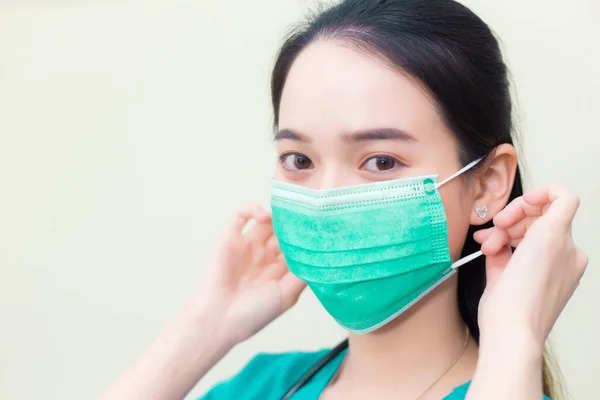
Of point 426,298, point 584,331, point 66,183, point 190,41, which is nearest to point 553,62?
point 584,331

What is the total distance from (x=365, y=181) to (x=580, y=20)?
978 millimetres

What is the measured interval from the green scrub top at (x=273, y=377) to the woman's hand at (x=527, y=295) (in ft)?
1.78

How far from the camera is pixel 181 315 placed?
181 cm

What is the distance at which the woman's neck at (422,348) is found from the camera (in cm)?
158

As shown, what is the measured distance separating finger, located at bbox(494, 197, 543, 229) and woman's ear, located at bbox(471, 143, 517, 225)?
0.43ft

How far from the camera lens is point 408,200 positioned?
4.79 ft

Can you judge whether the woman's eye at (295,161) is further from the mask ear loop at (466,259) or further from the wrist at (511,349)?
the wrist at (511,349)

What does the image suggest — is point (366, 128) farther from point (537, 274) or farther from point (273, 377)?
point (273, 377)

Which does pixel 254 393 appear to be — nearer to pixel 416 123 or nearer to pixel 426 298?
pixel 426 298

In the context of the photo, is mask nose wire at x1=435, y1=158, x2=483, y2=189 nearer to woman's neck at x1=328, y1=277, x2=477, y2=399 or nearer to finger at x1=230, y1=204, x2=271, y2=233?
woman's neck at x1=328, y1=277, x2=477, y2=399

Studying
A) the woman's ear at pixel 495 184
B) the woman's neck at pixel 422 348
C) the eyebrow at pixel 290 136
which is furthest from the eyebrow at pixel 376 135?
the woman's neck at pixel 422 348

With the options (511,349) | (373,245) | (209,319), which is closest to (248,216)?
(209,319)

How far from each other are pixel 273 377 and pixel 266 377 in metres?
0.02

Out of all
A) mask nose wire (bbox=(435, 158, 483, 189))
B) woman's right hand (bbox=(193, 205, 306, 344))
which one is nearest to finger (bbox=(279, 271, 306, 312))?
woman's right hand (bbox=(193, 205, 306, 344))
